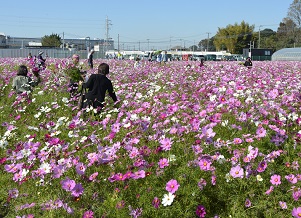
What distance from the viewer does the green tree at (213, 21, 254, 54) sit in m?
78.2

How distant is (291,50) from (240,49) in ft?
101

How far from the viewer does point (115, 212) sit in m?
2.52

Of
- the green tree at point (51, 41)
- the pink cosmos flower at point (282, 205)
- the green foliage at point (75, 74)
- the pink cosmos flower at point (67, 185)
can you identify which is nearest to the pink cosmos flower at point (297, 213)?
the pink cosmos flower at point (282, 205)

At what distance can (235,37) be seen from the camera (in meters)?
78.4

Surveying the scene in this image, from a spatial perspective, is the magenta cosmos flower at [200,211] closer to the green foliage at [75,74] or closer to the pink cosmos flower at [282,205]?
the pink cosmos flower at [282,205]

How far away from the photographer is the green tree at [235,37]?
7825 cm

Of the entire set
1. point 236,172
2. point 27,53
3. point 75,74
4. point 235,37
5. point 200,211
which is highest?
point 235,37

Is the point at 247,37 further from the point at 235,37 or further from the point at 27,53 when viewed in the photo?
the point at 27,53

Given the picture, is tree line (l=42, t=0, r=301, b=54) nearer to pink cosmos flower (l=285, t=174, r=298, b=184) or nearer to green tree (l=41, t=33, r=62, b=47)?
green tree (l=41, t=33, r=62, b=47)

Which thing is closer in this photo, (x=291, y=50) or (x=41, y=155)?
(x=41, y=155)

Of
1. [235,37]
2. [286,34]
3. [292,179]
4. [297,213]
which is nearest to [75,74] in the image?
[292,179]

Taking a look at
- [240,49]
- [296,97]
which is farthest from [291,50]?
[296,97]

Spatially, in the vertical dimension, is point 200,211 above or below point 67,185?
below

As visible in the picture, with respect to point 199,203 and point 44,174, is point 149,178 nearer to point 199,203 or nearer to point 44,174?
point 199,203
